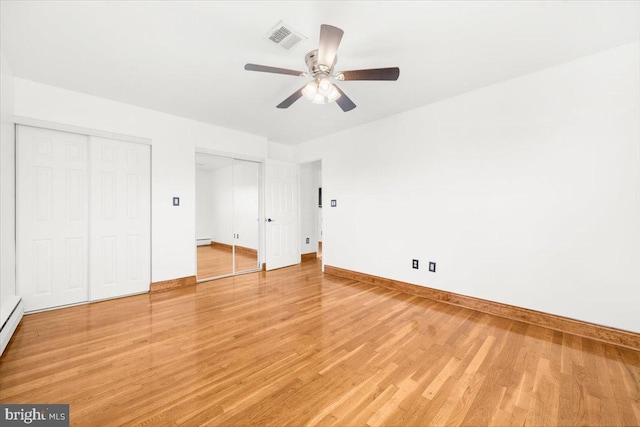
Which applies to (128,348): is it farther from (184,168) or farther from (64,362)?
(184,168)

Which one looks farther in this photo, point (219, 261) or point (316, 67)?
point (219, 261)

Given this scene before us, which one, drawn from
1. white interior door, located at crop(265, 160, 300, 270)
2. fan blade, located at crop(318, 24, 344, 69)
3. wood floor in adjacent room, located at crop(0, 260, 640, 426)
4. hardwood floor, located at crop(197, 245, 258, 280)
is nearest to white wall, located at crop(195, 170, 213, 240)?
hardwood floor, located at crop(197, 245, 258, 280)

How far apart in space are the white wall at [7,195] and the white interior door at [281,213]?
10.1ft

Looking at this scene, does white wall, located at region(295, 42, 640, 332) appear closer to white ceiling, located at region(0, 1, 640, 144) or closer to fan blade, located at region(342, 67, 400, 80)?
white ceiling, located at region(0, 1, 640, 144)

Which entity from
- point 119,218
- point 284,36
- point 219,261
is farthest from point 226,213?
point 284,36

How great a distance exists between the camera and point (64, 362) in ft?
6.06

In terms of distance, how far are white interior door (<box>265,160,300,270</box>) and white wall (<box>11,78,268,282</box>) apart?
103cm

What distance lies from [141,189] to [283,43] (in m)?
2.86

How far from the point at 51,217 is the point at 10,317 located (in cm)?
115

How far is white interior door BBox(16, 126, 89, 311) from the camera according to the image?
8.79 feet

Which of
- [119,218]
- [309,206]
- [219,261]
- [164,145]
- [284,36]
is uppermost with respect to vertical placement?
[284,36]

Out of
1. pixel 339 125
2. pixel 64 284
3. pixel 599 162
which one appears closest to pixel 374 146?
pixel 339 125

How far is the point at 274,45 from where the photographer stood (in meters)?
2.09

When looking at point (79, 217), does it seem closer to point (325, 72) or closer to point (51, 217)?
point (51, 217)
